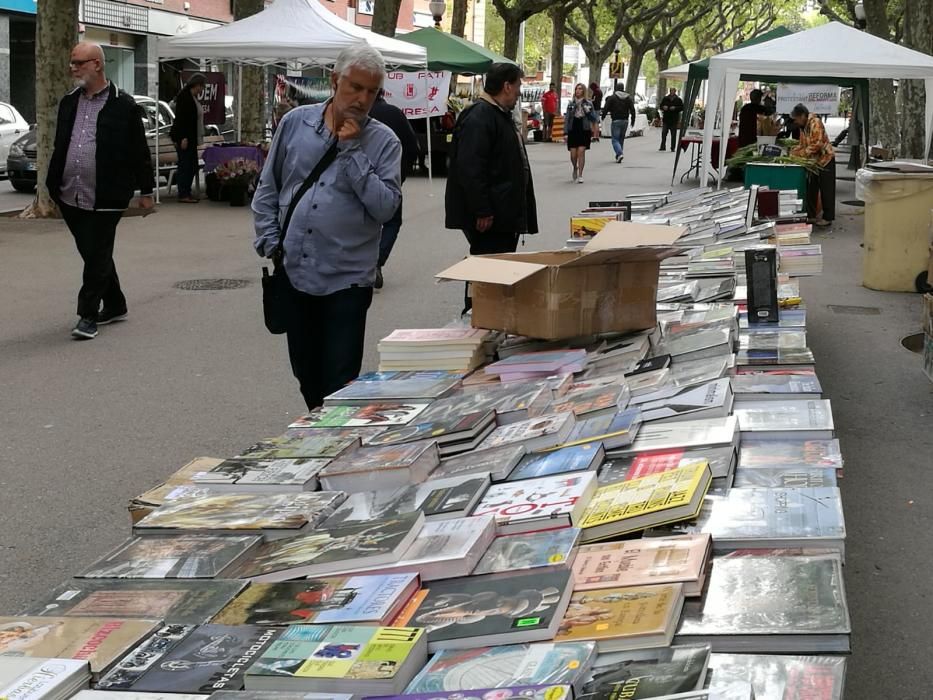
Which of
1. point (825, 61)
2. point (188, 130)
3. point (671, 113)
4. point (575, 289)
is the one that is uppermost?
point (671, 113)

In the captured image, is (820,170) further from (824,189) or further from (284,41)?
(284,41)

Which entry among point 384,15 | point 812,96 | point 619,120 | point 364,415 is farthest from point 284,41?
point 619,120

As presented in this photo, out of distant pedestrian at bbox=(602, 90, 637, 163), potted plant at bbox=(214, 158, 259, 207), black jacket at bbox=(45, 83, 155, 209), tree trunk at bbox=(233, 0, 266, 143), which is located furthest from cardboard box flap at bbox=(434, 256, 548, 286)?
distant pedestrian at bbox=(602, 90, 637, 163)

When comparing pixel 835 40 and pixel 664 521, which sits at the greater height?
pixel 835 40

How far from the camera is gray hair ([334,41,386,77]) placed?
4316 mm

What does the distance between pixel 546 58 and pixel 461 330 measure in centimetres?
9975

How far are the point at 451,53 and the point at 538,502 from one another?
64.7ft

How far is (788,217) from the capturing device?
9578mm

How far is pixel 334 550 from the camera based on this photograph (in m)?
2.85

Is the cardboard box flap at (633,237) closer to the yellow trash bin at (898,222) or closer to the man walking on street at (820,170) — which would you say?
the yellow trash bin at (898,222)

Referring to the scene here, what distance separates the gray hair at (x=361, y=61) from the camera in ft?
14.2

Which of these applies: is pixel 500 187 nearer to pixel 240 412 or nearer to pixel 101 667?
pixel 240 412

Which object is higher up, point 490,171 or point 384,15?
point 384,15

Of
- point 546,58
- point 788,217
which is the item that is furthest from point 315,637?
point 546,58
